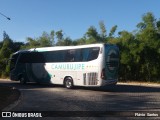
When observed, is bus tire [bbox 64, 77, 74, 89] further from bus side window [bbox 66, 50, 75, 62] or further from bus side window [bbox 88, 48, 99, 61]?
bus side window [bbox 88, 48, 99, 61]

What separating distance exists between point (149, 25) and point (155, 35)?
1.56m

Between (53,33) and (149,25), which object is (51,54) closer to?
(149,25)

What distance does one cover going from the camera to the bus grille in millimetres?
22938

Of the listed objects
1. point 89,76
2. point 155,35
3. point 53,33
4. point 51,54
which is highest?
point 53,33

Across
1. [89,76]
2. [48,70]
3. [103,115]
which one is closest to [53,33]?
[48,70]

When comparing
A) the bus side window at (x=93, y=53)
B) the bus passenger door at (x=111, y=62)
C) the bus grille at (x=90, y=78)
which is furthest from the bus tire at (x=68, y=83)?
the bus passenger door at (x=111, y=62)

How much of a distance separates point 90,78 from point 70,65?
2245 millimetres

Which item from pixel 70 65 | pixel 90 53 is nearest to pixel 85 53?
pixel 90 53

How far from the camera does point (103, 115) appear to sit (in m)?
12.7

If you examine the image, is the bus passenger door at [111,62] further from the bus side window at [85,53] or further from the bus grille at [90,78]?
the bus side window at [85,53]

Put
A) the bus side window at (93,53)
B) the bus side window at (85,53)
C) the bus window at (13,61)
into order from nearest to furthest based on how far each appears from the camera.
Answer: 1. the bus side window at (93,53)
2. the bus side window at (85,53)
3. the bus window at (13,61)

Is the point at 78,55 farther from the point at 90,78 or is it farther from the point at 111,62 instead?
the point at 111,62

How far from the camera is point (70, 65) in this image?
24.9 metres

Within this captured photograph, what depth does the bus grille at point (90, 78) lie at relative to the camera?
22938mm
